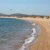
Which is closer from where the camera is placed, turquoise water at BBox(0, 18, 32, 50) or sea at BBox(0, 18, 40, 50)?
sea at BBox(0, 18, 40, 50)

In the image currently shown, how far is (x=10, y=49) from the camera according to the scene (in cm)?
1159

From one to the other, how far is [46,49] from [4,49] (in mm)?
2947

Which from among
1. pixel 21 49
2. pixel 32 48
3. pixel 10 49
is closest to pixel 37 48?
pixel 32 48

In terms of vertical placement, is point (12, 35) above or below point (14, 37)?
below

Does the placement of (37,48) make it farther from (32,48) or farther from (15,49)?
(15,49)

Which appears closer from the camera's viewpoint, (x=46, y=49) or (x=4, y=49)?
(x=46, y=49)

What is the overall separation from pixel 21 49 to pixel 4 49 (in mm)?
1274

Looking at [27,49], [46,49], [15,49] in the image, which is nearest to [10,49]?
[15,49]

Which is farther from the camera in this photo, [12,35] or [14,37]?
[12,35]

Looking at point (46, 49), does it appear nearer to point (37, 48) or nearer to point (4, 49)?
point (37, 48)

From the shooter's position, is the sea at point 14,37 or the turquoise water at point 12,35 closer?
the sea at point 14,37

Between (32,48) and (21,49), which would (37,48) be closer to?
(32,48)

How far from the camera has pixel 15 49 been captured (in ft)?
37.9

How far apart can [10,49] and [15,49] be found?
0.35 m
